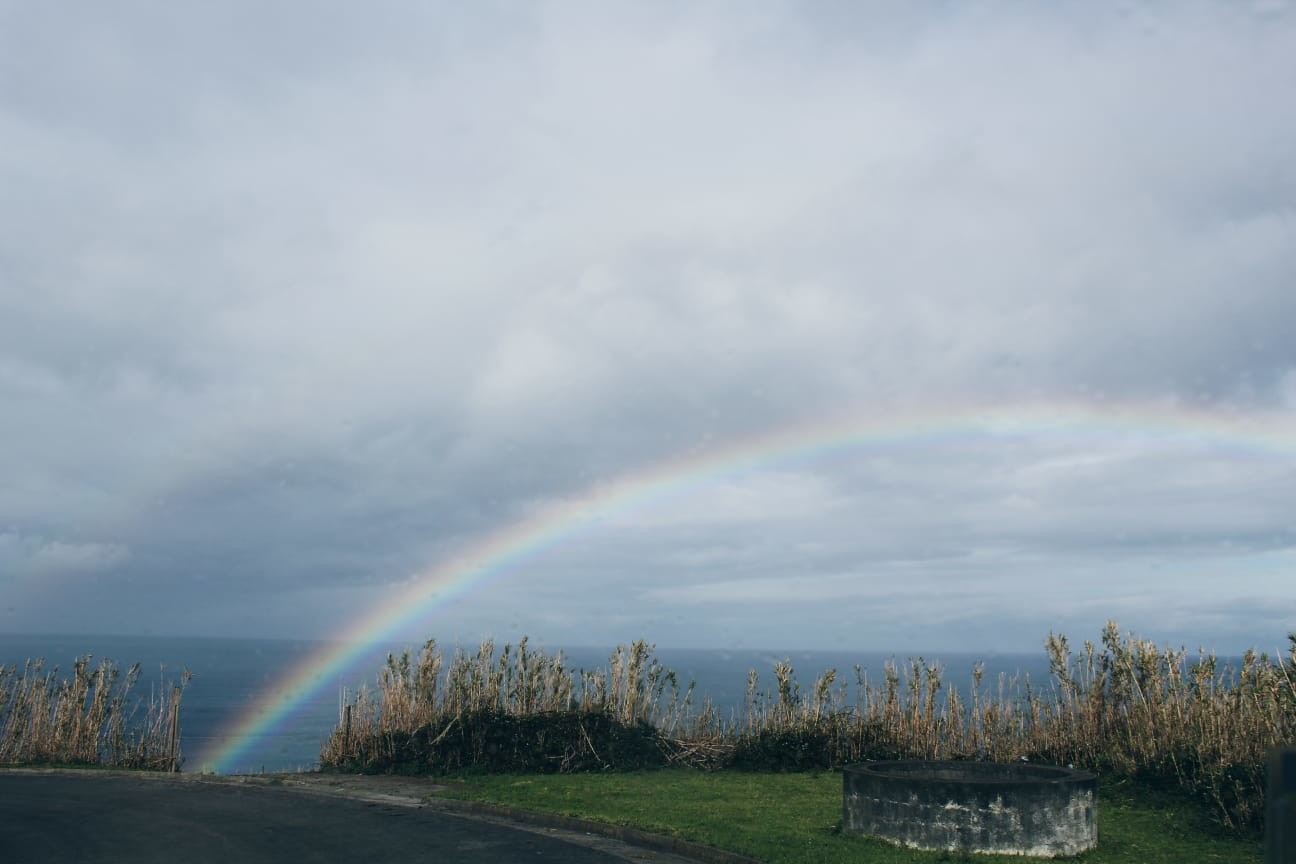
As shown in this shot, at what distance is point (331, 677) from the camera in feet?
587

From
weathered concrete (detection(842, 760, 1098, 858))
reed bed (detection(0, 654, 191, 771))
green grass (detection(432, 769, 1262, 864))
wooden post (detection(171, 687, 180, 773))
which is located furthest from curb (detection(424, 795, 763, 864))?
reed bed (detection(0, 654, 191, 771))

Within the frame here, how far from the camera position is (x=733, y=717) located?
65.5 feet

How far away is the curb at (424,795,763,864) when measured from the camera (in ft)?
35.8

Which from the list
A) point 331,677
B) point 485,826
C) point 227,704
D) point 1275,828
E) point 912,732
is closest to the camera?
point 1275,828

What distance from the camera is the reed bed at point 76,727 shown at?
1919 cm

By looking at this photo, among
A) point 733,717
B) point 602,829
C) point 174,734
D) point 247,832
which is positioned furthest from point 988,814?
point 174,734

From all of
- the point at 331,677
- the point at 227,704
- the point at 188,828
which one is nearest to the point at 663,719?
the point at 188,828

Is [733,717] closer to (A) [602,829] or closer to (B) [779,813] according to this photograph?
(B) [779,813]

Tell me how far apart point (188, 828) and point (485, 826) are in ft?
12.0

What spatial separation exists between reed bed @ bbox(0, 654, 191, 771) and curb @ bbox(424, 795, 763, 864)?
796cm

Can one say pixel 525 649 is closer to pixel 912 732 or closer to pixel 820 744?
pixel 820 744

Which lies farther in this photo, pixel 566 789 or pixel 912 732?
pixel 912 732

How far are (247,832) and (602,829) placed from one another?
4345 millimetres

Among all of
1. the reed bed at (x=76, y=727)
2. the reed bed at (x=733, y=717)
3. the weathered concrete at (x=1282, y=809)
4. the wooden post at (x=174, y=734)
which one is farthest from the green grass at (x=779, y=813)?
A: the weathered concrete at (x=1282, y=809)
